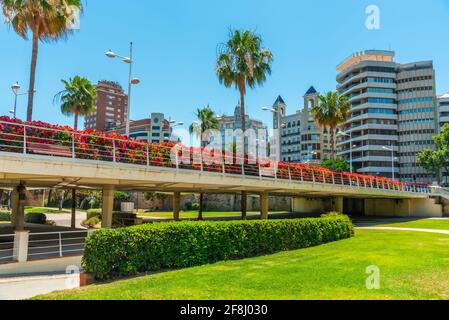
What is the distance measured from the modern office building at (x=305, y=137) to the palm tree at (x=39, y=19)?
97147 millimetres

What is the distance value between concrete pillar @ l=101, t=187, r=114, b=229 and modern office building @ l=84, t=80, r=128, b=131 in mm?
148663

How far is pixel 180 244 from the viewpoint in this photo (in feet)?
43.3

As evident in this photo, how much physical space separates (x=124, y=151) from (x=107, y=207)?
142 inches

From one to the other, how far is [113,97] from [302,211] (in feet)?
424

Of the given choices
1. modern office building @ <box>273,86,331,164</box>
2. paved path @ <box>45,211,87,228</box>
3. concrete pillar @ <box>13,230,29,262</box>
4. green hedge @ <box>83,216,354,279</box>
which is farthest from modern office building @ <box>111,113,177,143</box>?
concrete pillar @ <box>13,230,29,262</box>

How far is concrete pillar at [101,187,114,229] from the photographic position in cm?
2023

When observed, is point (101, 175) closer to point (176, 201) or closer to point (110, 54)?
point (110, 54)

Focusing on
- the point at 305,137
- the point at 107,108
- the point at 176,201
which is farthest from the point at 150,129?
the point at 176,201

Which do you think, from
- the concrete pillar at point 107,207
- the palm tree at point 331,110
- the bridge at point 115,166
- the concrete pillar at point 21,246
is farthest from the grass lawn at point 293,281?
the palm tree at point 331,110

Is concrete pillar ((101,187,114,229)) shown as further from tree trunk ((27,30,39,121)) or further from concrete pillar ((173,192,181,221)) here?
concrete pillar ((173,192,181,221))

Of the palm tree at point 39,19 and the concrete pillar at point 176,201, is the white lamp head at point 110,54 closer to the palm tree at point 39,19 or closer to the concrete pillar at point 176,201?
the palm tree at point 39,19

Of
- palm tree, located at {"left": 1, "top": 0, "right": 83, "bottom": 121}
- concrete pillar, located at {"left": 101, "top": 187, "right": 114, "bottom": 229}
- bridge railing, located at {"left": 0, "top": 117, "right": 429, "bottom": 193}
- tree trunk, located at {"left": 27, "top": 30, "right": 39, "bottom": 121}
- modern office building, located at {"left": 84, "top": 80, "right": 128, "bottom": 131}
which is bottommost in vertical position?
concrete pillar, located at {"left": 101, "top": 187, "right": 114, "bottom": 229}
